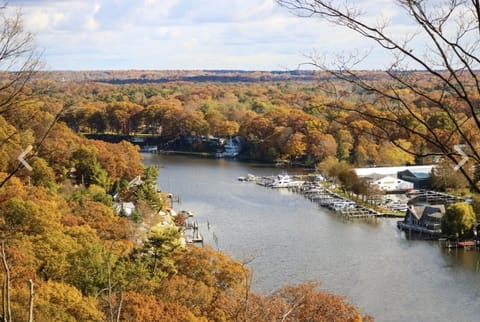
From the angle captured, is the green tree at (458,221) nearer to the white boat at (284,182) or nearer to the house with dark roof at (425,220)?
the house with dark roof at (425,220)

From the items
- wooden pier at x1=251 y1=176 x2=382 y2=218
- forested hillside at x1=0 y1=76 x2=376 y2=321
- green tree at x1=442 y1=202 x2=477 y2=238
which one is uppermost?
forested hillside at x1=0 y1=76 x2=376 y2=321

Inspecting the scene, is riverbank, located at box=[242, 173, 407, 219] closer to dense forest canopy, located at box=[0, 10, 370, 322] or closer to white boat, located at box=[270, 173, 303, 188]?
white boat, located at box=[270, 173, 303, 188]

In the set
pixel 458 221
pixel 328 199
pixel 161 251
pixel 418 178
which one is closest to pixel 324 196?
pixel 328 199

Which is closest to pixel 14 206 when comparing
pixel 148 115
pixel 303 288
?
pixel 303 288

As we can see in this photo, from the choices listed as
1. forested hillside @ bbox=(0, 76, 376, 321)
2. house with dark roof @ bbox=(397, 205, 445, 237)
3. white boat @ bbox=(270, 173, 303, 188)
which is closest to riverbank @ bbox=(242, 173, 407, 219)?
white boat @ bbox=(270, 173, 303, 188)

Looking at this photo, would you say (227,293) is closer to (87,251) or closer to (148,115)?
(87,251)
